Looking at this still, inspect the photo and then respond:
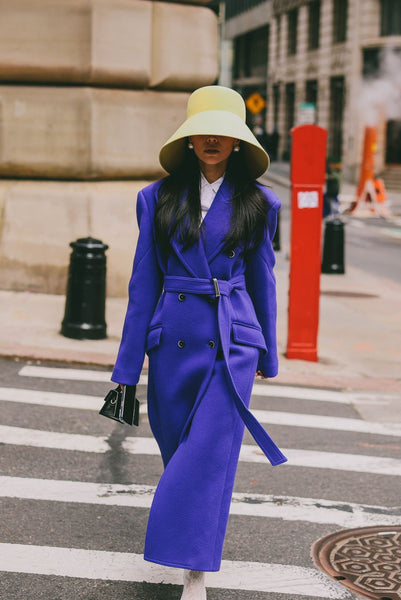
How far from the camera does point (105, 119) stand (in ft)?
35.8

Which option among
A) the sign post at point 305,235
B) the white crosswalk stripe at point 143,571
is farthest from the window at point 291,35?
the white crosswalk stripe at point 143,571

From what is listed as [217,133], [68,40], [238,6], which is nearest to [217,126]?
[217,133]

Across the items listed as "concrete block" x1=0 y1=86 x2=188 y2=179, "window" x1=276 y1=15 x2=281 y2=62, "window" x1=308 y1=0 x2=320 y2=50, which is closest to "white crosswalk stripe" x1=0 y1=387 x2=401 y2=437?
"concrete block" x1=0 y1=86 x2=188 y2=179

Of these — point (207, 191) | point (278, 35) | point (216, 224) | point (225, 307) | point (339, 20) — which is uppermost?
point (278, 35)

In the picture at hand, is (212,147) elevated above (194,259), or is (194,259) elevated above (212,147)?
(212,147)

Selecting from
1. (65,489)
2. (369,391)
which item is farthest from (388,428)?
(65,489)

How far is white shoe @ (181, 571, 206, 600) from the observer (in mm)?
3727

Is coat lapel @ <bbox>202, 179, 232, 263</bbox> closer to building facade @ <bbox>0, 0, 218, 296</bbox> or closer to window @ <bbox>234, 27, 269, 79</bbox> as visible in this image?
building facade @ <bbox>0, 0, 218, 296</bbox>

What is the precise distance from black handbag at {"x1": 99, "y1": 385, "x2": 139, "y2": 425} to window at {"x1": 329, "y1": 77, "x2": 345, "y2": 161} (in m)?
42.1

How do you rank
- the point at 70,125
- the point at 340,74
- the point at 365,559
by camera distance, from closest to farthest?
the point at 365,559 < the point at 70,125 < the point at 340,74

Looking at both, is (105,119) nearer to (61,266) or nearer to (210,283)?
(61,266)

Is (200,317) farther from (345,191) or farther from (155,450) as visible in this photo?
(345,191)

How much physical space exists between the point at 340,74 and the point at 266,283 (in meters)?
42.1

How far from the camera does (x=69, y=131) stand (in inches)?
426
